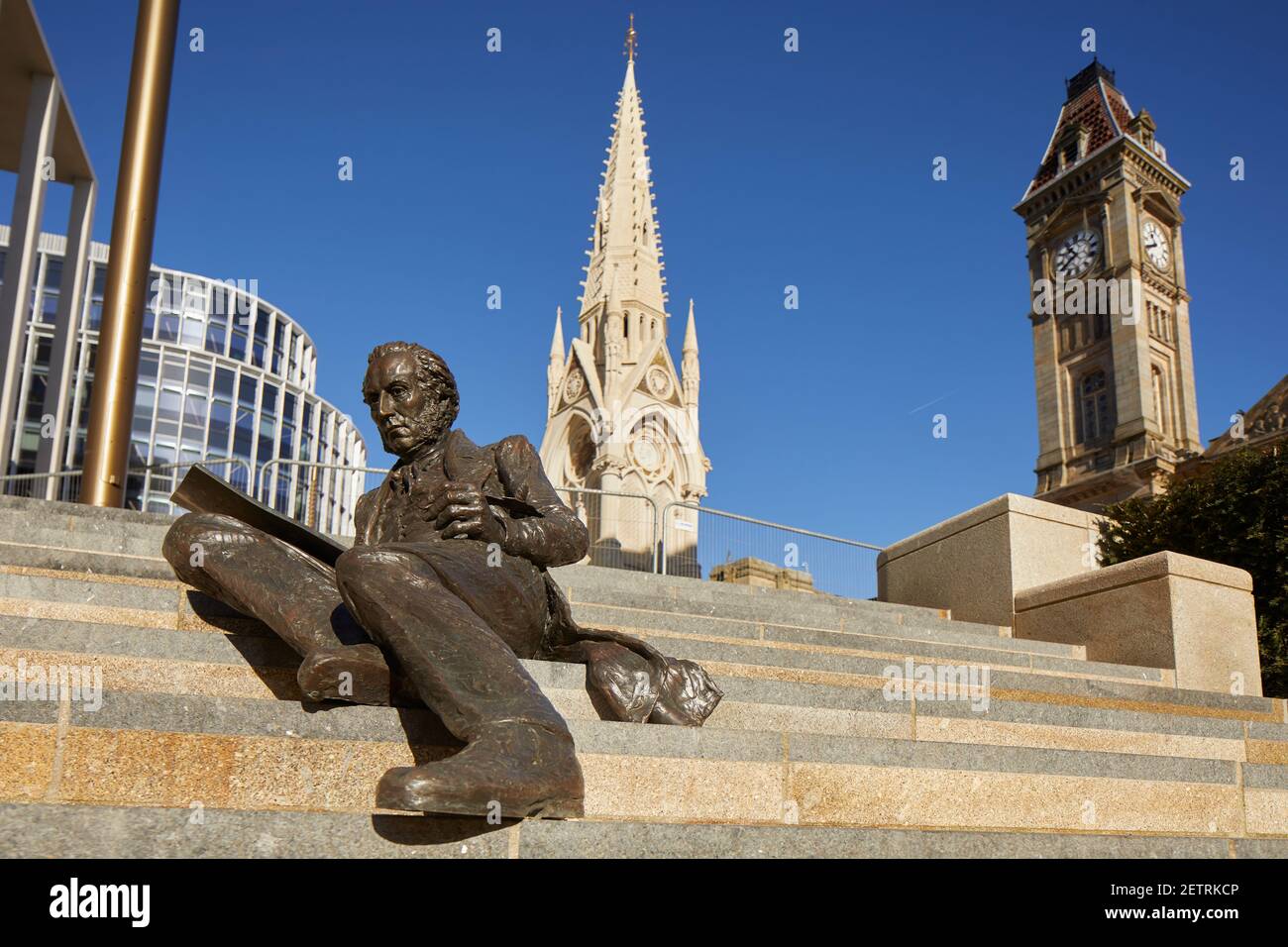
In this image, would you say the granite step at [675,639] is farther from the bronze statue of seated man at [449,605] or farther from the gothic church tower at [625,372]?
the gothic church tower at [625,372]

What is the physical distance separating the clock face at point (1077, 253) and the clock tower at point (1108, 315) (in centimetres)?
6

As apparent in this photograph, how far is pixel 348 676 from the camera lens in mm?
3074

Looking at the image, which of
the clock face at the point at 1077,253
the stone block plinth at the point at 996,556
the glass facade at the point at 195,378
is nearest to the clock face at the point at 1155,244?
the clock face at the point at 1077,253

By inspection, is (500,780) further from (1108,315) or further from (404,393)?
(1108,315)

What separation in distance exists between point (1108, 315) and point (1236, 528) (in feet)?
164

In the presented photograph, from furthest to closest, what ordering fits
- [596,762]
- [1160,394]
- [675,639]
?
[1160,394] < [675,639] < [596,762]

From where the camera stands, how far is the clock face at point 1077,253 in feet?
191

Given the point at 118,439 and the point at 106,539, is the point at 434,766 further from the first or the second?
the point at 118,439

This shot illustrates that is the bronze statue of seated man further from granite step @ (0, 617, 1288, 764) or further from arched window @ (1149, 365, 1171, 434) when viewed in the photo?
arched window @ (1149, 365, 1171, 434)

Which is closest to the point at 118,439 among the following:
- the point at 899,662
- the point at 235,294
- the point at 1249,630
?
the point at 899,662

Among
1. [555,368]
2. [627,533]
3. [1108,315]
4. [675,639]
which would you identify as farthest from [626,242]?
[675,639]

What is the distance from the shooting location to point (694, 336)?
208 feet

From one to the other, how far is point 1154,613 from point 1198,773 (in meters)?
4.20
